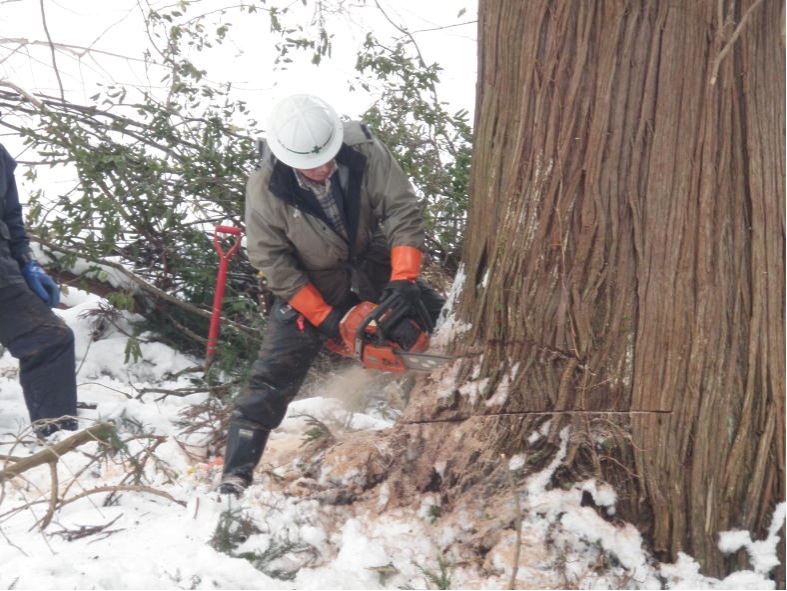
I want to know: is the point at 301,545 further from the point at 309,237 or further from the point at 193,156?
the point at 193,156

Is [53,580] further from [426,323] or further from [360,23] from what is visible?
[360,23]

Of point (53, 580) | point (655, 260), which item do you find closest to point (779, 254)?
point (655, 260)

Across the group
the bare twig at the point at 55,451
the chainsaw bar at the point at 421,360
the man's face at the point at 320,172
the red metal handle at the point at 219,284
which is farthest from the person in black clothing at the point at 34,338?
the chainsaw bar at the point at 421,360

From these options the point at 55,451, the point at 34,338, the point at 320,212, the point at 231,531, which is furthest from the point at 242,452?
the point at 34,338

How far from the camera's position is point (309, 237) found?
3977 mm

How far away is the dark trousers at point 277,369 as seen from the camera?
4.00m

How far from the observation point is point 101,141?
18.1ft

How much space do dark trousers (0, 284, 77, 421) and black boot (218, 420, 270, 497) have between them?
1.24m

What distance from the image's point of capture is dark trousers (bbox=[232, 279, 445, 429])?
13.1ft

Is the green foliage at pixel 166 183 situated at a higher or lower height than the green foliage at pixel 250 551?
higher

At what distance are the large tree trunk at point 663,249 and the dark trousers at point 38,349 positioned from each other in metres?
2.63

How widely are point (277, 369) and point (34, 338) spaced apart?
4.81ft

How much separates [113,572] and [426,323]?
5.27 feet

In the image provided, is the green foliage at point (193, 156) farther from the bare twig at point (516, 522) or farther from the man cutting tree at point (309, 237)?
the bare twig at point (516, 522)
